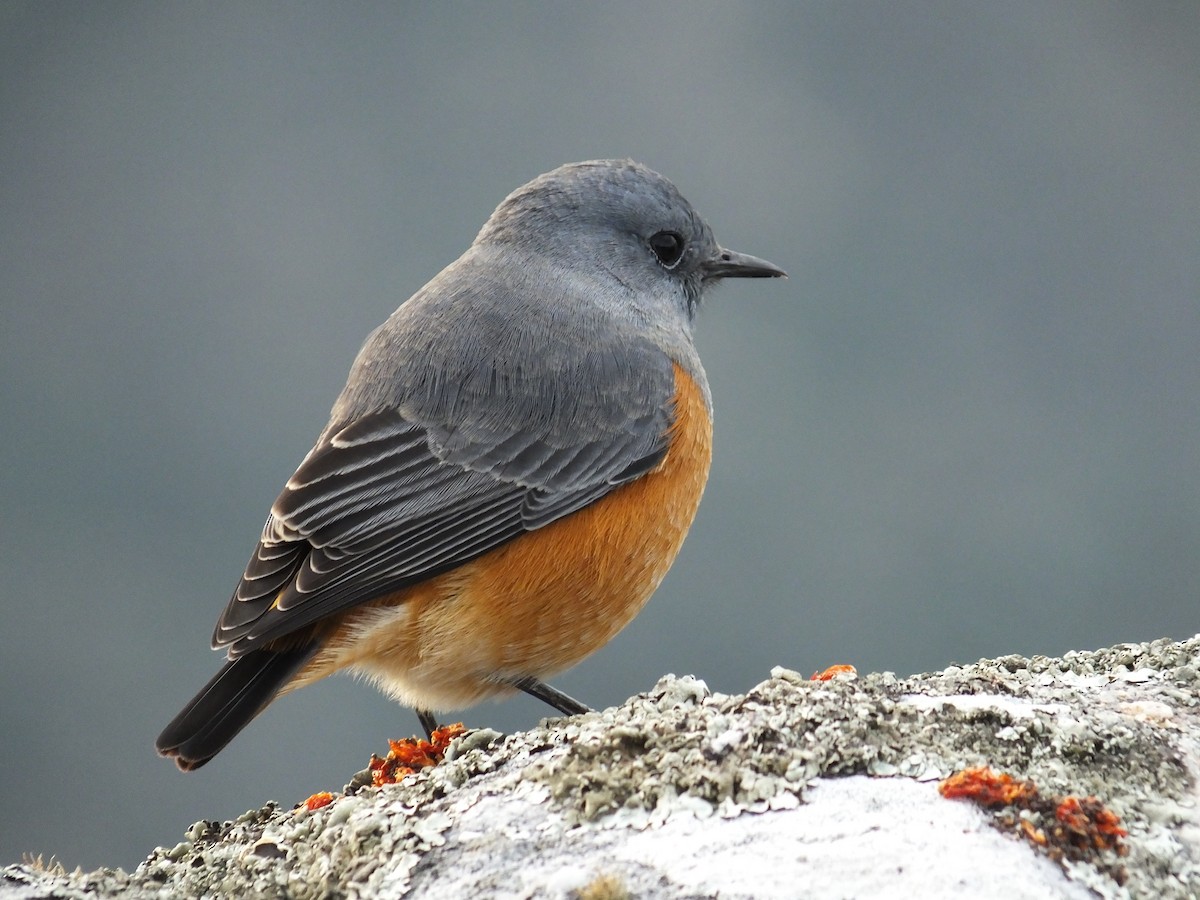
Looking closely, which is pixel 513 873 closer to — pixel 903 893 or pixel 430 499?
pixel 903 893

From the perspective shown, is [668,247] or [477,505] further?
[668,247]

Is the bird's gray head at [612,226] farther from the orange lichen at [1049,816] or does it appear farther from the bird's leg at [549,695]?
the orange lichen at [1049,816]

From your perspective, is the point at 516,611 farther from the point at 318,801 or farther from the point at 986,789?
the point at 986,789

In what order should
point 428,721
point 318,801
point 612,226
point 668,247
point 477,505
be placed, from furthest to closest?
point 668,247, point 612,226, point 428,721, point 477,505, point 318,801

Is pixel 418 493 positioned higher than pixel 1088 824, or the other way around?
pixel 418 493

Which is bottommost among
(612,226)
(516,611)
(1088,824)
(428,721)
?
(1088,824)

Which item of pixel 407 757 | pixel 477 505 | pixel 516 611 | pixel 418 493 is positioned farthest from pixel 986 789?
pixel 418 493

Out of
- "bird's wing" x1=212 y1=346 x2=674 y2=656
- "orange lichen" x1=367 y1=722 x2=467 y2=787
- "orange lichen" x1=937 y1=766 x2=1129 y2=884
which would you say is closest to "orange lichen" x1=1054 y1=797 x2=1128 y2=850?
"orange lichen" x1=937 y1=766 x2=1129 y2=884

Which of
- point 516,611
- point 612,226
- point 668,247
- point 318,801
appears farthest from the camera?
point 668,247
